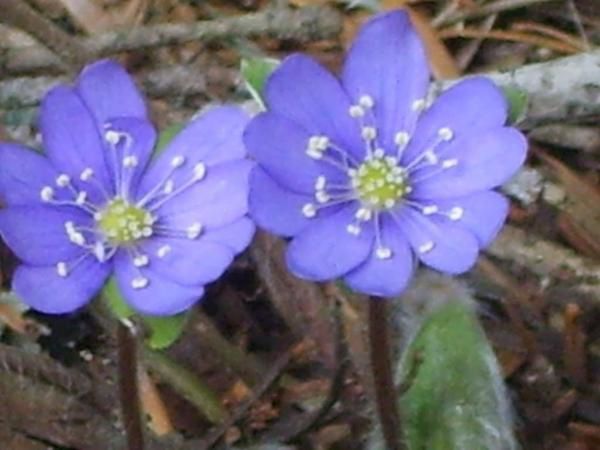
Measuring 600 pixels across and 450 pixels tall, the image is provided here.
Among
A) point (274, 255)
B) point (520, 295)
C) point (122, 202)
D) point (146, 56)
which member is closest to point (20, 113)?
point (146, 56)

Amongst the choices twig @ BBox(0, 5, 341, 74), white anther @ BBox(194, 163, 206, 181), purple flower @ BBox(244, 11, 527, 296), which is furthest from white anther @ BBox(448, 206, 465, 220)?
twig @ BBox(0, 5, 341, 74)

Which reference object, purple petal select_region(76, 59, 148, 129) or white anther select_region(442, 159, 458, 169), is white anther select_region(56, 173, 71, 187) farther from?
white anther select_region(442, 159, 458, 169)

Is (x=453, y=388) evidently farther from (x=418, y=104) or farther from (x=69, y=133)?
(x=69, y=133)

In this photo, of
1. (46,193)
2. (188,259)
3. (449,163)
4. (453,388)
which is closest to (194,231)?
(188,259)

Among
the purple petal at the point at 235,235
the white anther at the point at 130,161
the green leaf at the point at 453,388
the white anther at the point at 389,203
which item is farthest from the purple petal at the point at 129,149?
the green leaf at the point at 453,388

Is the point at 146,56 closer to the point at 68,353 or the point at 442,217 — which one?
the point at 68,353

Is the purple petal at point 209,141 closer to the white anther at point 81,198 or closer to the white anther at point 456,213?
the white anther at point 81,198

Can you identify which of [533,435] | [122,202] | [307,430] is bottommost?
[533,435]
